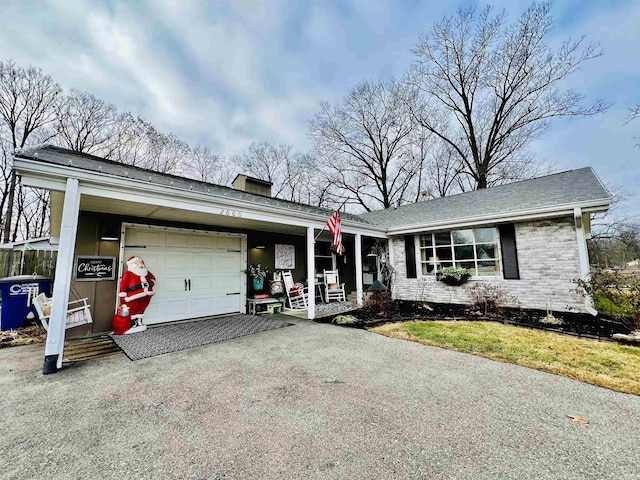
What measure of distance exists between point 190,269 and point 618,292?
8669mm

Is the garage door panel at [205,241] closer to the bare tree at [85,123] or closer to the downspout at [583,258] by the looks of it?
the downspout at [583,258]

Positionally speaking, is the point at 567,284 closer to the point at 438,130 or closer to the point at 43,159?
the point at 43,159

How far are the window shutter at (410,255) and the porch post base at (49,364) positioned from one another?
807 centimetres

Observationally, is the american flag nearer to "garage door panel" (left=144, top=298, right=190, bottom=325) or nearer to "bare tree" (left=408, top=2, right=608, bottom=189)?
"garage door panel" (left=144, top=298, right=190, bottom=325)

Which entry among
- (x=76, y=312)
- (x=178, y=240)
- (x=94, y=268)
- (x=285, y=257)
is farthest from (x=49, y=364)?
(x=285, y=257)

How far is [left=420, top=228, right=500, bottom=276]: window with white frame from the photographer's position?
7191mm

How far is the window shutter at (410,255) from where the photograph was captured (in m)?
8.47

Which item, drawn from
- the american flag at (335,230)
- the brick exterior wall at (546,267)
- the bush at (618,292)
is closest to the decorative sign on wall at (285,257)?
the american flag at (335,230)

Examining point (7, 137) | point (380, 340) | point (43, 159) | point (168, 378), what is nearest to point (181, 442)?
point (168, 378)

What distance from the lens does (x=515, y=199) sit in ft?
23.9

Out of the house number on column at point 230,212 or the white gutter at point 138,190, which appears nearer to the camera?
the white gutter at point 138,190

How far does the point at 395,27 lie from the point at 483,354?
1086cm

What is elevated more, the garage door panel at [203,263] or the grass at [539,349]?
the garage door panel at [203,263]

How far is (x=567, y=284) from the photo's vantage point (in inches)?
235
